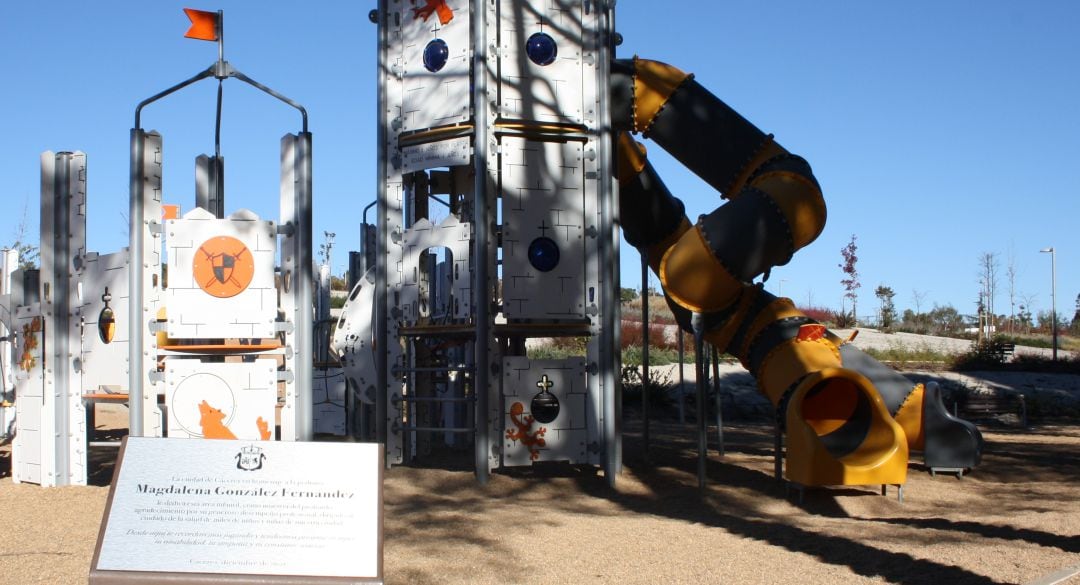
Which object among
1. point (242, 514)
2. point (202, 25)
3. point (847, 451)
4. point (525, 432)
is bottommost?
point (847, 451)

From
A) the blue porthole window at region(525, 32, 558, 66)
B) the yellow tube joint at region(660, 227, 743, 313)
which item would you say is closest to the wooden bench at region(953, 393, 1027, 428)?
the yellow tube joint at region(660, 227, 743, 313)

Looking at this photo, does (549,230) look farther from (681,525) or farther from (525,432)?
(681,525)

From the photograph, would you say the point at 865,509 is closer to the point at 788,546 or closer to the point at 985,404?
the point at 788,546

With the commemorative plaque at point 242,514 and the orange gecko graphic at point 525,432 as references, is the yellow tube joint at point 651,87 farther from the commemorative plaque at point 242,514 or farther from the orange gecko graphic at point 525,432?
the commemorative plaque at point 242,514

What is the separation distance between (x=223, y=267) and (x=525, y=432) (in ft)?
12.6

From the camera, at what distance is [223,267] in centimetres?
876

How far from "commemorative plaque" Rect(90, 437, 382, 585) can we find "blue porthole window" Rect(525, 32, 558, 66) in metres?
7.34

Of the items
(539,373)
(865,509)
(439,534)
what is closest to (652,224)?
(539,373)

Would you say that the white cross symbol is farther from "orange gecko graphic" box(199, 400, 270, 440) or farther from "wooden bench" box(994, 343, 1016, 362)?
"wooden bench" box(994, 343, 1016, 362)

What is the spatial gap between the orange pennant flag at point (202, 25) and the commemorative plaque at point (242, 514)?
4.61m

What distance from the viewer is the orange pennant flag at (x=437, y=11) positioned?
11656 millimetres

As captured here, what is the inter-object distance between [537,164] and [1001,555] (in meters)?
6.37

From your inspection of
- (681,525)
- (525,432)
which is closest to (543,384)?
(525,432)

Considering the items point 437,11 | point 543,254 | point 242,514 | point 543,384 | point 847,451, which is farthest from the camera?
point 437,11
